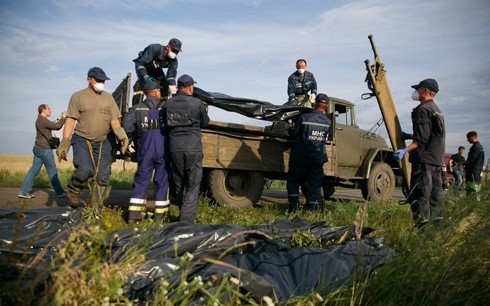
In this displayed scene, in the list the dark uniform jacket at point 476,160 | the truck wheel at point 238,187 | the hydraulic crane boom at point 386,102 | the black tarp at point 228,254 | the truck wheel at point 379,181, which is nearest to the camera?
the black tarp at point 228,254

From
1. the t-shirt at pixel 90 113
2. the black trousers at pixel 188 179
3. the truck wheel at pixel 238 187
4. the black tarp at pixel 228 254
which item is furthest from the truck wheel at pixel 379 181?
the t-shirt at pixel 90 113

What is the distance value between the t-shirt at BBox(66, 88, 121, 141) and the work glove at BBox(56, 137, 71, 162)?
0.58 ft

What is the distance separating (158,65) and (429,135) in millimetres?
4267

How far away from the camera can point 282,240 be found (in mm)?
3254

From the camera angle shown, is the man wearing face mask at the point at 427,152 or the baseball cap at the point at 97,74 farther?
the baseball cap at the point at 97,74

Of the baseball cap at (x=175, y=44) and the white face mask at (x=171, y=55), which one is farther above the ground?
the baseball cap at (x=175, y=44)

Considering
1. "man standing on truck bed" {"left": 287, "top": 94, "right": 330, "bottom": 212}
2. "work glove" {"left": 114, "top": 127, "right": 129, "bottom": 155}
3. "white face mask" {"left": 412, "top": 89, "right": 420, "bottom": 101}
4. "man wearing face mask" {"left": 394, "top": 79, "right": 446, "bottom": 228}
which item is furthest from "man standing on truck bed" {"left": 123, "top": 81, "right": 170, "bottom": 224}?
"white face mask" {"left": 412, "top": 89, "right": 420, "bottom": 101}

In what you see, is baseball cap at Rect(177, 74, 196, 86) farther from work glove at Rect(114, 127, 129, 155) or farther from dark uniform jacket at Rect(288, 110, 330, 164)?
dark uniform jacket at Rect(288, 110, 330, 164)

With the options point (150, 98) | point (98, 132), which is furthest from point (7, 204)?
point (150, 98)

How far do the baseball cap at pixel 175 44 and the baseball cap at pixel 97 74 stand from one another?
4.77 ft

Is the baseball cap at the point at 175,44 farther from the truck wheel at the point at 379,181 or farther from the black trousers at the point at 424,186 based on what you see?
the truck wheel at the point at 379,181

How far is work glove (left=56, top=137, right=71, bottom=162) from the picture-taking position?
188 inches

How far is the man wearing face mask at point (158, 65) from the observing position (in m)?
6.09

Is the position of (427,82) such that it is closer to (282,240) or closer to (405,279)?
(282,240)
